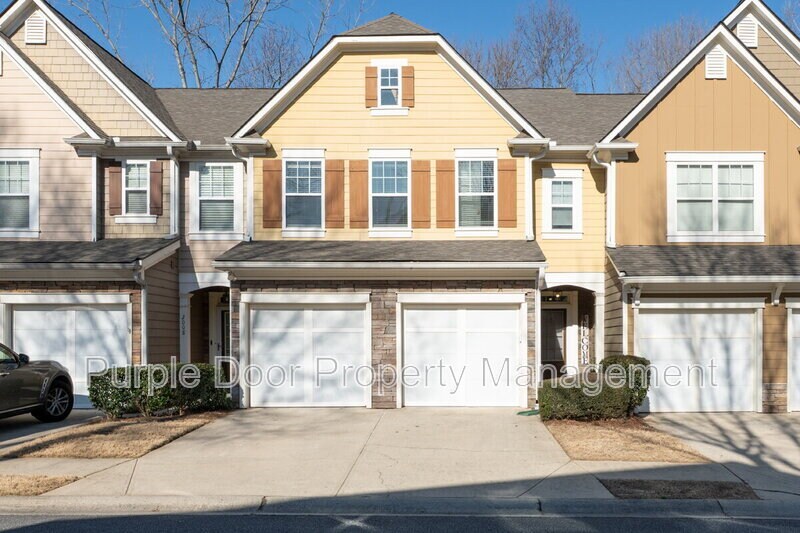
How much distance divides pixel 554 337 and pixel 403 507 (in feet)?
41.7

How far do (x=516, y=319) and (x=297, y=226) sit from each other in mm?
5053

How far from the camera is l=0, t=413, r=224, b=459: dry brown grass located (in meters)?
11.4

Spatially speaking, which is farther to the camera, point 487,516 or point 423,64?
point 423,64

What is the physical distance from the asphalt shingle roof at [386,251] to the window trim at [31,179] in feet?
14.7

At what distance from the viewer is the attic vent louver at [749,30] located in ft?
62.6

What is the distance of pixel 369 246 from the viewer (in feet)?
54.7

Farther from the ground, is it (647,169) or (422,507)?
(647,169)

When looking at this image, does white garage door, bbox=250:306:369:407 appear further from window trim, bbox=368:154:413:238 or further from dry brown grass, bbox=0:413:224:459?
dry brown grass, bbox=0:413:224:459

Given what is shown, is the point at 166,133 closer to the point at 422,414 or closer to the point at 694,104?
the point at 422,414

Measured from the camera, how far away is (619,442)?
1223 centimetres

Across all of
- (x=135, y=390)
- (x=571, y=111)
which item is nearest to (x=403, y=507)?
(x=135, y=390)

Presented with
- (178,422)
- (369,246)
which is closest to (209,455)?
(178,422)

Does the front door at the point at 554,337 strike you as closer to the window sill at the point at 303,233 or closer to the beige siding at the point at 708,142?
the beige siding at the point at 708,142

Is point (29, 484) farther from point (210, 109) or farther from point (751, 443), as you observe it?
point (210, 109)
